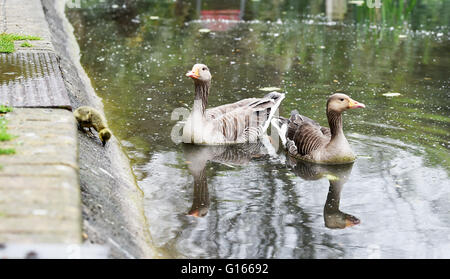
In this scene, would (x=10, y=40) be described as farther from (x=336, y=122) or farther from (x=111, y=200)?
(x=336, y=122)

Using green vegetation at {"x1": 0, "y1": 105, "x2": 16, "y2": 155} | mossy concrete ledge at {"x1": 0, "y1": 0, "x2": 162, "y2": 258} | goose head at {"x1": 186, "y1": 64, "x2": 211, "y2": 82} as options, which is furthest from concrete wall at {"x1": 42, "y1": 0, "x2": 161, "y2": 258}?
goose head at {"x1": 186, "y1": 64, "x2": 211, "y2": 82}

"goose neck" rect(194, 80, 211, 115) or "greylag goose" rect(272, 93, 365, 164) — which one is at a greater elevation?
"goose neck" rect(194, 80, 211, 115)

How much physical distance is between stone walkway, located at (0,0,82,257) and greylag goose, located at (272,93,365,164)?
281 centimetres

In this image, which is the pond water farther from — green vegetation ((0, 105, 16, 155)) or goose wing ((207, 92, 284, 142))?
green vegetation ((0, 105, 16, 155))

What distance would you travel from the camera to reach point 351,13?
1580 centimetres

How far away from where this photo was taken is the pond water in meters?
5.79

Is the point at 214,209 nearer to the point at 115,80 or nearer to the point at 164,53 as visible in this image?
the point at 115,80

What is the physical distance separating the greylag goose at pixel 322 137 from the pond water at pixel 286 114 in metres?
0.15

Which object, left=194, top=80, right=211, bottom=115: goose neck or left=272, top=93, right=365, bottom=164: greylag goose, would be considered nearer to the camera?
left=272, top=93, right=365, bottom=164: greylag goose

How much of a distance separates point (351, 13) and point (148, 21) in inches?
189

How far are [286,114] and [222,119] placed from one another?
1138mm

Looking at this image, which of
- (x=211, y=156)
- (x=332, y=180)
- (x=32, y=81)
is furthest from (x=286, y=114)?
(x=32, y=81)
